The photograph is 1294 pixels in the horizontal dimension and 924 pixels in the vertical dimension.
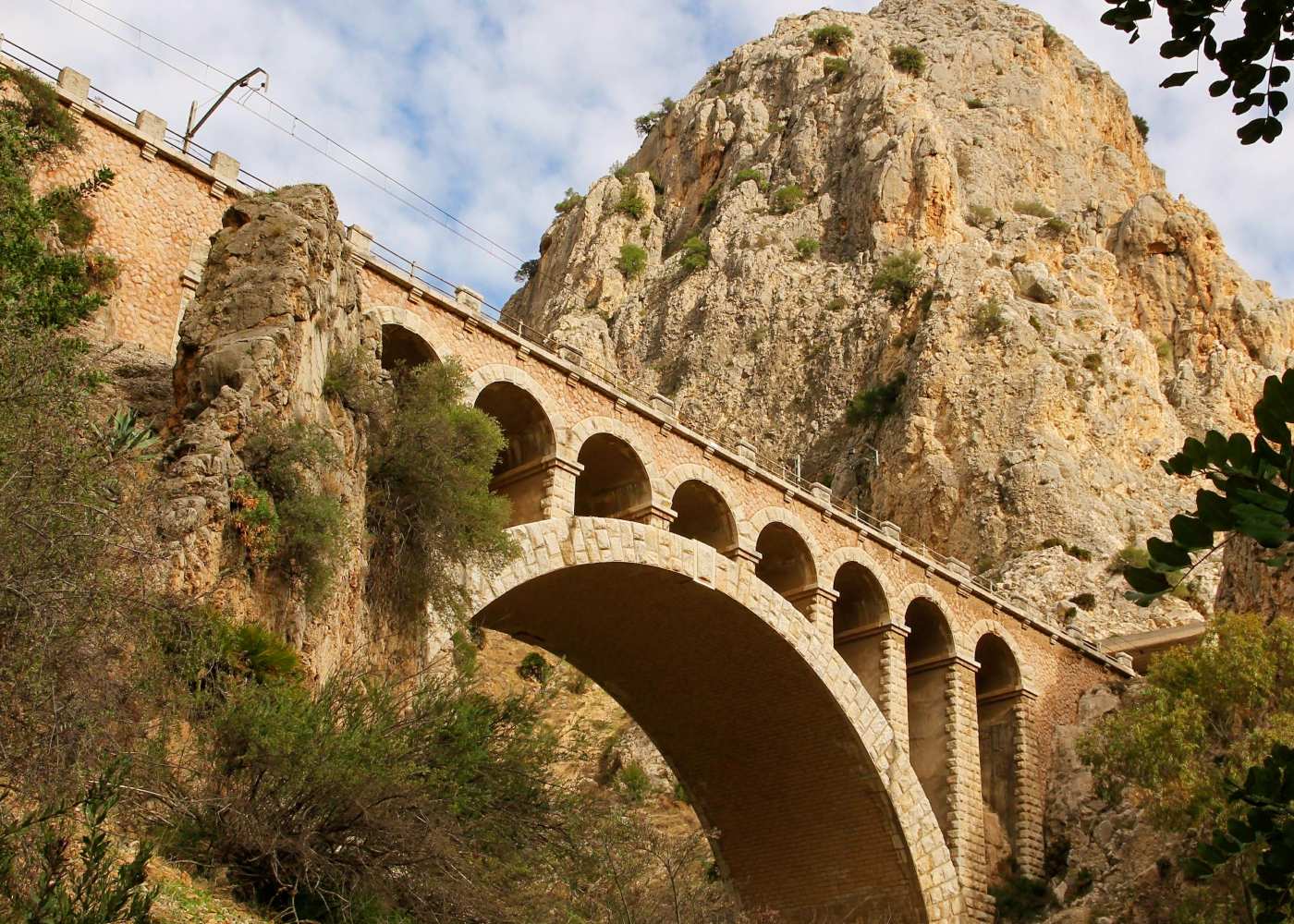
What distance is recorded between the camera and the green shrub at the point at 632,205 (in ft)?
204

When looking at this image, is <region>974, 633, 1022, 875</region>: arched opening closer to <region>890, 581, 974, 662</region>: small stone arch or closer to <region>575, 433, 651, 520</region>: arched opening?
<region>890, 581, 974, 662</region>: small stone arch

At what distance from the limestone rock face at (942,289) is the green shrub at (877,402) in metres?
0.16

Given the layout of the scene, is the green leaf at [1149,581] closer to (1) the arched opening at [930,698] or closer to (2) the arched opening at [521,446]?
(2) the arched opening at [521,446]

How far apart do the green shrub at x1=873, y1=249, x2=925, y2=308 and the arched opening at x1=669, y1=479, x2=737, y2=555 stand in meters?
23.2

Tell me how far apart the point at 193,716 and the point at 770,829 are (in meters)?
21.1

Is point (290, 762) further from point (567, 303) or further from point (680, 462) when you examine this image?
point (567, 303)

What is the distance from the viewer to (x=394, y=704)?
44.7 feet

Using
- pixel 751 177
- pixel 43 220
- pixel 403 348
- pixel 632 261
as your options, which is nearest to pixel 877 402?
pixel 751 177

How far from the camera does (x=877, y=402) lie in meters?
45.7

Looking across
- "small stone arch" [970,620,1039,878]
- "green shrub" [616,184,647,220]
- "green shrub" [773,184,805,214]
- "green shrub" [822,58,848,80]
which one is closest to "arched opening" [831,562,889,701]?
"small stone arch" [970,620,1039,878]

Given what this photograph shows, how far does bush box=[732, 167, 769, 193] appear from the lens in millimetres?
58781

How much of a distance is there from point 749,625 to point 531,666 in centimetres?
1682

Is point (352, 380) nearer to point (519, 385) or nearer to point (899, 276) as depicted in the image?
point (519, 385)

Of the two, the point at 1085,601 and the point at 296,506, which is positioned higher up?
the point at 1085,601
